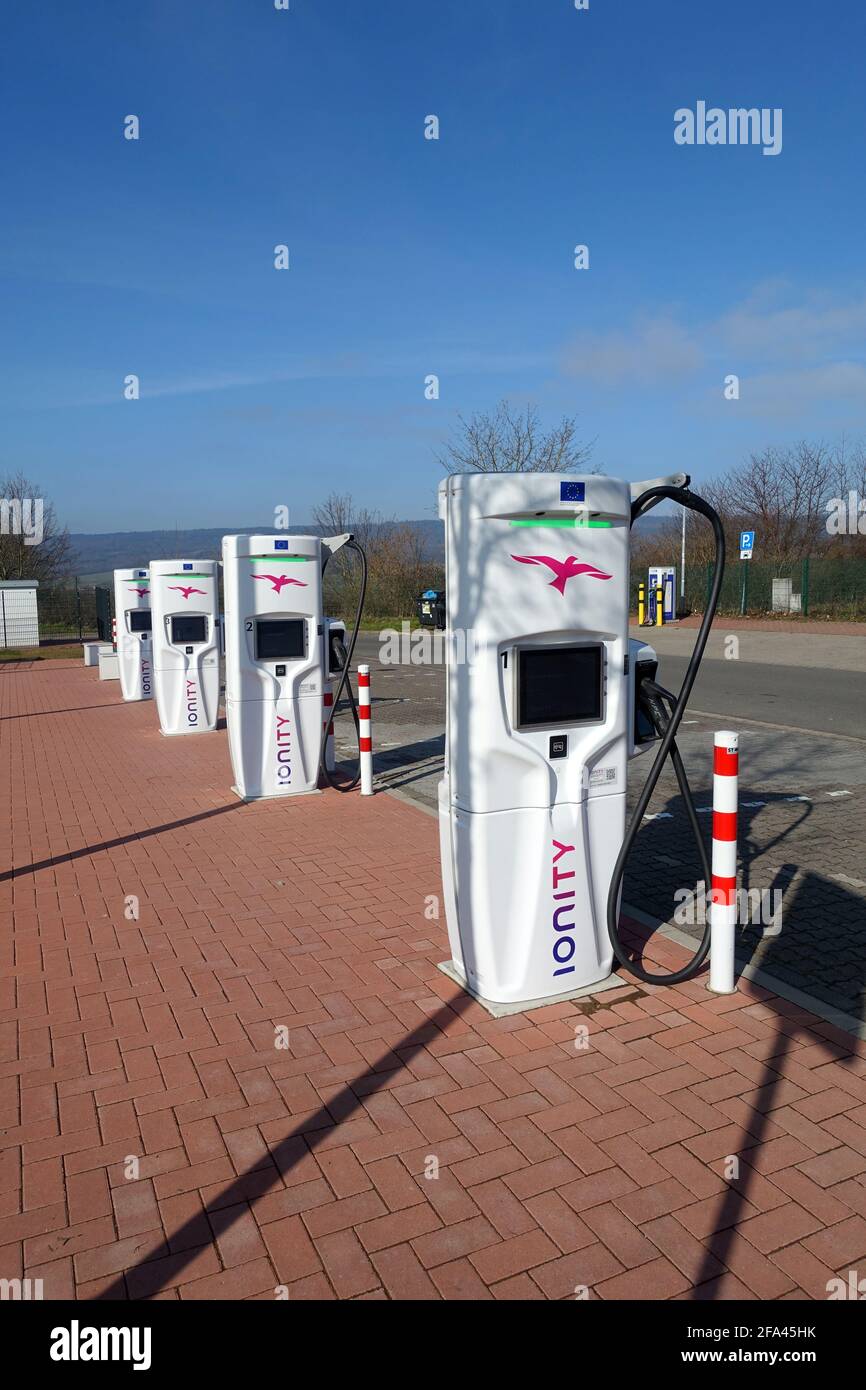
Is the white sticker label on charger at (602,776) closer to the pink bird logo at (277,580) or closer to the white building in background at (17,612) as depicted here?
the pink bird logo at (277,580)

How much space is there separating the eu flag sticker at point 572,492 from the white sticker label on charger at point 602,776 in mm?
1290

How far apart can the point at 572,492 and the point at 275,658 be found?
5132 mm

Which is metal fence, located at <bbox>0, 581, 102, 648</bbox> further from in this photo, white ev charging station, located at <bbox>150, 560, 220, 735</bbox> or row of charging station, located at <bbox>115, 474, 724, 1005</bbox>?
row of charging station, located at <bbox>115, 474, 724, 1005</bbox>

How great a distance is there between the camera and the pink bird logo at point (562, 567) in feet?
14.2

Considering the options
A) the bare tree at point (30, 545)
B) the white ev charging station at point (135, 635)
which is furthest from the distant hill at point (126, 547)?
the white ev charging station at point (135, 635)

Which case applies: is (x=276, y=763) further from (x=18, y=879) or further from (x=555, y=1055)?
(x=555, y=1055)

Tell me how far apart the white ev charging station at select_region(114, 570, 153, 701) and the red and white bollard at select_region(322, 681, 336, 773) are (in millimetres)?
8248

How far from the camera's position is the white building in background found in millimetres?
30047

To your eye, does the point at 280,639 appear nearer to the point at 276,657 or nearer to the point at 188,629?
the point at 276,657

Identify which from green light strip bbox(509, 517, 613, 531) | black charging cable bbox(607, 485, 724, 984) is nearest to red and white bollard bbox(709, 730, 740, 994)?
black charging cable bbox(607, 485, 724, 984)

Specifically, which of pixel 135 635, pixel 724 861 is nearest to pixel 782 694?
pixel 135 635

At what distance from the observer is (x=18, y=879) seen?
701 centimetres

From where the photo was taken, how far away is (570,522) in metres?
4.39
